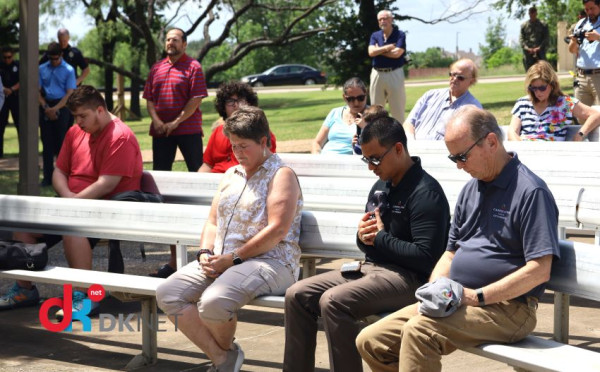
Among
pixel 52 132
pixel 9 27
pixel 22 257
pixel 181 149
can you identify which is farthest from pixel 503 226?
pixel 9 27

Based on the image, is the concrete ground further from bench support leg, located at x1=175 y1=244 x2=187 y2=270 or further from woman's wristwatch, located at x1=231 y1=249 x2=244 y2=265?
woman's wristwatch, located at x1=231 y1=249 x2=244 y2=265

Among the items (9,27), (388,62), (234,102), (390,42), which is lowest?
(234,102)

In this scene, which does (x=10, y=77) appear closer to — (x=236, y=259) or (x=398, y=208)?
(x=236, y=259)

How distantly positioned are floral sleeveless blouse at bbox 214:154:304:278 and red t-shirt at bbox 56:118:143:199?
1559 mm

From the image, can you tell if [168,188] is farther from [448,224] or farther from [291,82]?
[291,82]

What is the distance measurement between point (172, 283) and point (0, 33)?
26415 mm

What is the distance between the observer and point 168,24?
2314cm

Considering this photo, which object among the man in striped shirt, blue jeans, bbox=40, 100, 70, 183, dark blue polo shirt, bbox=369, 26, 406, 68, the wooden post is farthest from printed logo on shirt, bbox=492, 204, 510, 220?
the wooden post

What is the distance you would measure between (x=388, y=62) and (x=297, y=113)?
16.0 m

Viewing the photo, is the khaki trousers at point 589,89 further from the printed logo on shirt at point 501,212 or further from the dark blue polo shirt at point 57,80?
the printed logo on shirt at point 501,212

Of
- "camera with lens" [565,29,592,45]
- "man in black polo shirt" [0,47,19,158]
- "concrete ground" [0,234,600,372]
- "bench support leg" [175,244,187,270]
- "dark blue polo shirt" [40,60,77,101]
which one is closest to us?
"concrete ground" [0,234,600,372]

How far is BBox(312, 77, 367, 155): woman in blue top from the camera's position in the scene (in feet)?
27.5

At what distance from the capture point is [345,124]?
29.0ft

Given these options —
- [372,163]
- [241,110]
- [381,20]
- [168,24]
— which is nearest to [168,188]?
[241,110]
